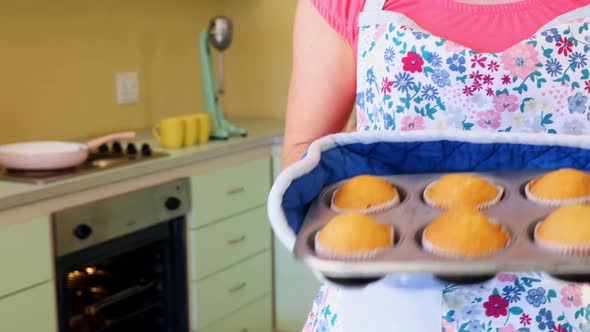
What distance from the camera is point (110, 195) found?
2.07 meters

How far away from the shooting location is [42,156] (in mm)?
1968

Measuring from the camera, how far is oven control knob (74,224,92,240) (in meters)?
1.97

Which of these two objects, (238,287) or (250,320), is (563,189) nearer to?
(238,287)

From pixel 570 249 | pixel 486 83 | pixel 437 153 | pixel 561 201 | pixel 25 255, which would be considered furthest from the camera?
pixel 25 255

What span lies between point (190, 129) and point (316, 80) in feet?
4.42

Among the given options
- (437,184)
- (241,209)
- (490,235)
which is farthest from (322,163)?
(241,209)

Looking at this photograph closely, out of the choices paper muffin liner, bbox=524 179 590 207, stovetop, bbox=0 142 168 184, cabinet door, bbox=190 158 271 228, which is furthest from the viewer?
cabinet door, bbox=190 158 271 228

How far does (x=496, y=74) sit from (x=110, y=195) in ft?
4.20

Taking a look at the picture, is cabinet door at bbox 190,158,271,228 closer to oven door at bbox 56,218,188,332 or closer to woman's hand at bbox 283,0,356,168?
oven door at bbox 56,218,188,332

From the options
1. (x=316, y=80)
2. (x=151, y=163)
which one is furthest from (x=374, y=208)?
(x=151, y=163)

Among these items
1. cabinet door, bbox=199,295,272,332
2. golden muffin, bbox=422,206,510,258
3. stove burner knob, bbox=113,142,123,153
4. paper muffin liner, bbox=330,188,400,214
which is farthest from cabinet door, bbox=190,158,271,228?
golden muffin, bbox=422,206,510,258

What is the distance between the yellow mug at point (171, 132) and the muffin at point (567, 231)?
177cm

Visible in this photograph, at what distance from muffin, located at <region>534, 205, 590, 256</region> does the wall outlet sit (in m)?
2.24

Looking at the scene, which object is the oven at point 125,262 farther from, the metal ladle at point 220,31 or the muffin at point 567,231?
the muffin at point 567,231
